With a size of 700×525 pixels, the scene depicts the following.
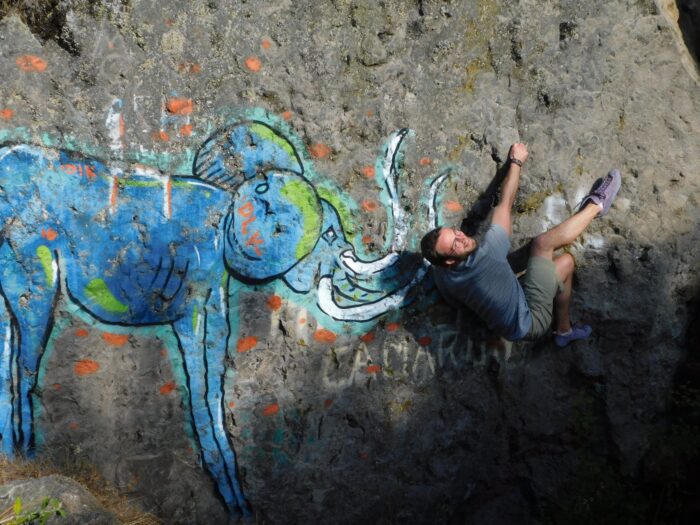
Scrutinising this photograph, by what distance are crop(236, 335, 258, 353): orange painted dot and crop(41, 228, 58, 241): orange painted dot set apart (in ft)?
3.30

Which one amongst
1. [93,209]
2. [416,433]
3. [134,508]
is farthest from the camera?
[416,433]

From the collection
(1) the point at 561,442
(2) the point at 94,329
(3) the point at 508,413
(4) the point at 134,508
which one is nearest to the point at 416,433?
(3) the point at 508,413

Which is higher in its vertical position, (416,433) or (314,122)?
(314,122)

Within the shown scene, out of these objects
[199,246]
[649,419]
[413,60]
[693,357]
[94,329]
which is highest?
[413,60]

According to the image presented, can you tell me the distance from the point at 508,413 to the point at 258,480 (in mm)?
1416

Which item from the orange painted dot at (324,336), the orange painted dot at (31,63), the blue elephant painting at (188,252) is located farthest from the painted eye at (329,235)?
Answer: the orange painted dot at (31,63)

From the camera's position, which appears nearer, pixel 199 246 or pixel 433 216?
pixel 199 246

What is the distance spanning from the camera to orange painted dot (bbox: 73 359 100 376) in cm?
355

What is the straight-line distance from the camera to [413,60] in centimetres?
383

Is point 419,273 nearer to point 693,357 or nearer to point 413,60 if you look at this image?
point 413,60

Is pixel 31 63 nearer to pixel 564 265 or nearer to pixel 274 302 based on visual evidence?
pixel 274 302

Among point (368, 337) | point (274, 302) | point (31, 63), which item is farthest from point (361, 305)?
point (31, 63)

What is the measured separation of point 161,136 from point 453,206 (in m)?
1.52

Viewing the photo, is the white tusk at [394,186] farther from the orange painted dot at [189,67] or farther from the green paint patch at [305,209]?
the orange painted dot at [189,67]
